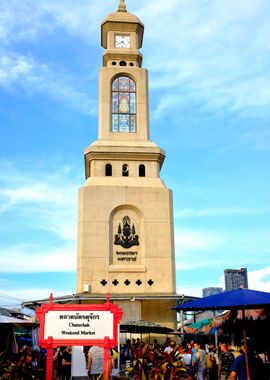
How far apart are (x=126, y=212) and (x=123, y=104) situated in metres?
8.49

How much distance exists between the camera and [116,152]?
3275 cm

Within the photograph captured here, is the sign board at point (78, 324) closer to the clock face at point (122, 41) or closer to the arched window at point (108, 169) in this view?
the arched window at point (108, 169)

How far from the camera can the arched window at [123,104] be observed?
34.5m

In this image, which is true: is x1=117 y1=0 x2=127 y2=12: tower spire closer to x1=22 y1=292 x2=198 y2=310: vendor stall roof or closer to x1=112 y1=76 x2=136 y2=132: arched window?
x1=112 y1=76 x2=136 y2=132: arched window

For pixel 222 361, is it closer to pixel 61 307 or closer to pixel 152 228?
pixel 61 307

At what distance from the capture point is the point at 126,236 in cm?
3103

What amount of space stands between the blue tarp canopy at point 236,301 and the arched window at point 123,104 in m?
24.9

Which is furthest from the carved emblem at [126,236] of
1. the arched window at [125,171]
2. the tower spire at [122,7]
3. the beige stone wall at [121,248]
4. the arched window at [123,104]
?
the tower spire at [122,7]

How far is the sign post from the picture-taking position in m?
9.30

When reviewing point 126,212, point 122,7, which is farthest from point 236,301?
point 122,7

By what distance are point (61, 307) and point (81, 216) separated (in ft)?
70.8

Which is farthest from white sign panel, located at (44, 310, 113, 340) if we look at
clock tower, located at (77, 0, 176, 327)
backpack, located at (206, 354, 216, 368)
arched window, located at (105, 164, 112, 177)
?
arched window, located at (105, 164, 112, 177)

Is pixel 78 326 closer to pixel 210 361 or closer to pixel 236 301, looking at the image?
pixel 236 301

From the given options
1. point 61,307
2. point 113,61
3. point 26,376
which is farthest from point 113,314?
point 113,61
